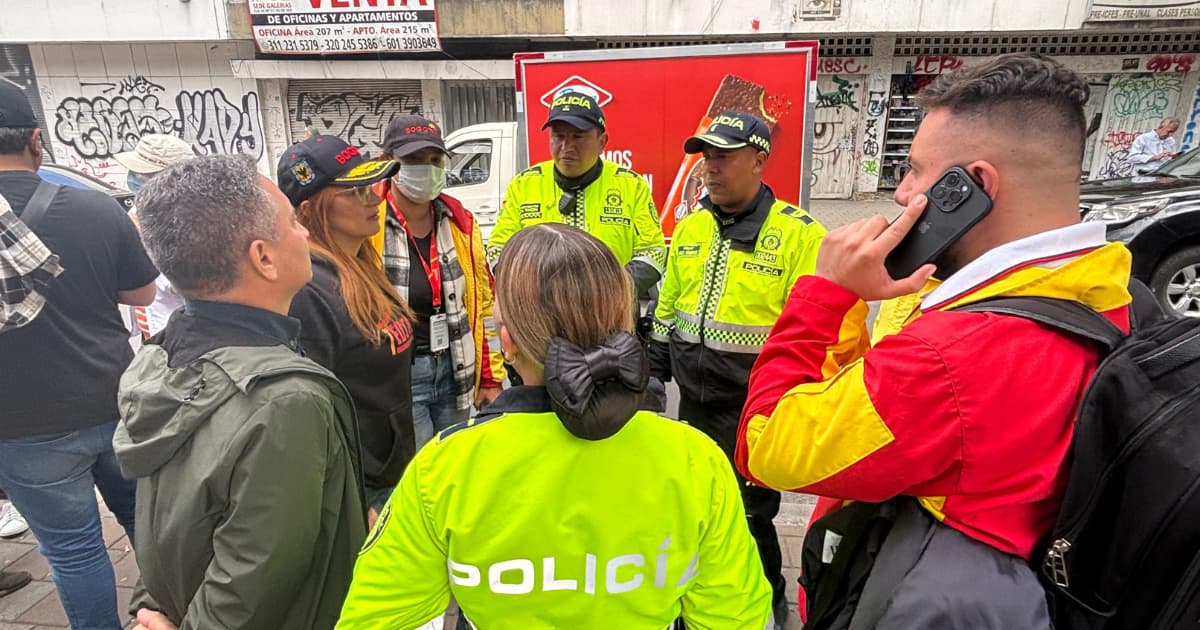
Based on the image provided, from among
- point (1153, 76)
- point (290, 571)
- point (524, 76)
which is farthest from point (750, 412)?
point (1153, 76)

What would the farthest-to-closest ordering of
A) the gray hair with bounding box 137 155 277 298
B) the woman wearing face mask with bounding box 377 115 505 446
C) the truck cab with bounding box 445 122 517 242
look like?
1. the truck cab with bounding box 445 122 517 242
2. the woman wearing face mask with bounding box 377 115 505 446
3. the gray hair with bounding box 137 155 277 298

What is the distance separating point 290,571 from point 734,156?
2.19 meters

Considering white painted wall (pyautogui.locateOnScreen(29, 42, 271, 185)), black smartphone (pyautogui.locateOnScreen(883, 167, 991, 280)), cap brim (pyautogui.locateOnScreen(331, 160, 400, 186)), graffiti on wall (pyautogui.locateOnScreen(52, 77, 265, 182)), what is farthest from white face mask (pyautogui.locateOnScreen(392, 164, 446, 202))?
graffiti on wall (pyautogui.locateOnScreen(52, 77, 265, 182))

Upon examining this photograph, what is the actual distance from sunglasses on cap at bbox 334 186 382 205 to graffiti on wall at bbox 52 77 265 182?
48.2 feet

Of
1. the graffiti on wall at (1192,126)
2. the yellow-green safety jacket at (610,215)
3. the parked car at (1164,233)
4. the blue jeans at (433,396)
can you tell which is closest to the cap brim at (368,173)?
the blue jeans at (433,396)

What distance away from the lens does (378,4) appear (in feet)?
42.6

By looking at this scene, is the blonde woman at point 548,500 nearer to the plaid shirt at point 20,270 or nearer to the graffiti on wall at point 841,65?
the plaid shirt at point 20,270

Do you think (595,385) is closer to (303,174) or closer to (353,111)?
(303,174)

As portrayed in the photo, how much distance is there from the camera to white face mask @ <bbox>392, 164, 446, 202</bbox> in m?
2.87

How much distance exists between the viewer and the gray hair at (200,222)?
4.68ft

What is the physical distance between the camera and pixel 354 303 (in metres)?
2.19

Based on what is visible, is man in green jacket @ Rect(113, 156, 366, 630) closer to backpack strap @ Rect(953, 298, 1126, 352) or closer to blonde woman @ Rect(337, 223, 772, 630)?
blonde woman @ Rect(337, 223, 772, 630)

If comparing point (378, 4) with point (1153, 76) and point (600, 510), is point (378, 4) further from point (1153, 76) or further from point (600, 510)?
point (1153, 76)

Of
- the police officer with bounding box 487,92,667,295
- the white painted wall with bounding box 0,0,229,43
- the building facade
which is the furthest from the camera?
the white painted wall with bounding box 0,0,229,43
